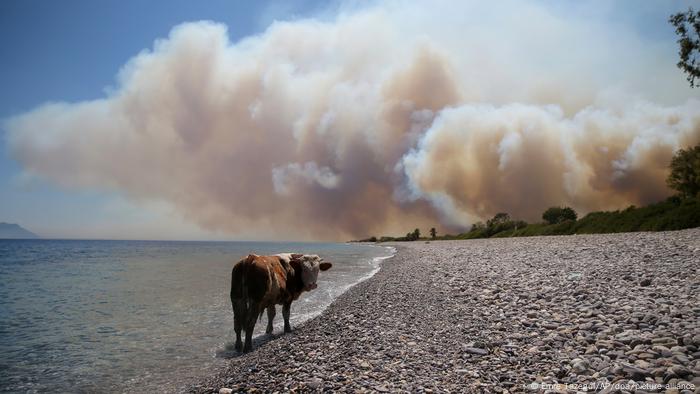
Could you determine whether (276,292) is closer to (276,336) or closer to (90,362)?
(276,336)

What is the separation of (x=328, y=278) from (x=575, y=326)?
2063cm

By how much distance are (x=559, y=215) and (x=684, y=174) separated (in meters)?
29.0

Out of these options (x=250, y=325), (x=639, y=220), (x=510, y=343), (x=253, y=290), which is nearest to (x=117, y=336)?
(x=250, y=325)

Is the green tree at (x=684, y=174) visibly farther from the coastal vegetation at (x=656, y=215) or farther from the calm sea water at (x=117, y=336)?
the calm sea water at (x=117, y=336)

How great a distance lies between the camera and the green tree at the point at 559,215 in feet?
295

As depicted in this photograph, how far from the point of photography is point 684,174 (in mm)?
63969

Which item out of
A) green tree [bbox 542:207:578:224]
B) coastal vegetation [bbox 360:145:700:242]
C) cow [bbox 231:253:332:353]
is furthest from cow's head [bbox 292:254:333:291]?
green tree [bbox 542:207:578:224]

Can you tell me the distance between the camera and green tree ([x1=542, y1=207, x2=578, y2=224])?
89875 millimetres

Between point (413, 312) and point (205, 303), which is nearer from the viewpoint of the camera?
point (413, 312)

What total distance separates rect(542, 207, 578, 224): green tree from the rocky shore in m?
85.8

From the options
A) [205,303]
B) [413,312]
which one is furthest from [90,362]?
[413,312]

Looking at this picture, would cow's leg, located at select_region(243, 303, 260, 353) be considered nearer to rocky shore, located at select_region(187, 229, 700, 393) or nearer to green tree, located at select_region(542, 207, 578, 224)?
rocky shore, located at select_region(187, 229, 700, 393)

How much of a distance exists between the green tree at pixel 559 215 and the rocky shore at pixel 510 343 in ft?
281

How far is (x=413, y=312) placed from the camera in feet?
40.5
